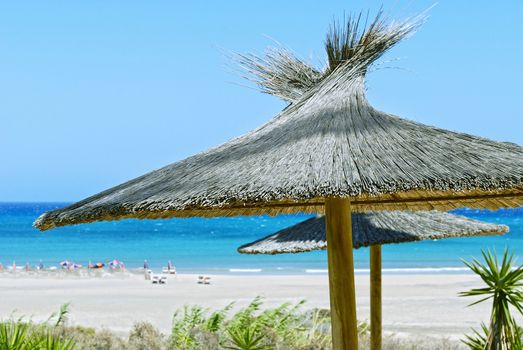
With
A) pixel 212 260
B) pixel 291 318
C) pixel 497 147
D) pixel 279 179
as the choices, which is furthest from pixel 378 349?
pixel 212 260

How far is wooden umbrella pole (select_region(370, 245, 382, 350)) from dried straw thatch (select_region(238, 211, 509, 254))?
677 mm

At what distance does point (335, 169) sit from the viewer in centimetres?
327

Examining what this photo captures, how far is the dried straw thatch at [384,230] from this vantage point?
6301 millimetres

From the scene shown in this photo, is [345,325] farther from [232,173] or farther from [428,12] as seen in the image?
[428,12]

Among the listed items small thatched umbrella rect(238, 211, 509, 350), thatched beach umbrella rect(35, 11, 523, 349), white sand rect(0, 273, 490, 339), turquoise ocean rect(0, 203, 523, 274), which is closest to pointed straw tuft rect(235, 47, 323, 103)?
thatched beach umbrella rect(35, 11, 523, 349)

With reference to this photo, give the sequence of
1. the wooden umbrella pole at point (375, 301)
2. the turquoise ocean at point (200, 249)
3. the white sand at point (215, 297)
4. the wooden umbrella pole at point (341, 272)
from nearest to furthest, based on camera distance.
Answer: the wooden umbrella pole at point (341, 272)
the wooden umbrella pole at point (375, 301)
the white sand at point (215, 297)
the turquoise ocean at point (200, 249)

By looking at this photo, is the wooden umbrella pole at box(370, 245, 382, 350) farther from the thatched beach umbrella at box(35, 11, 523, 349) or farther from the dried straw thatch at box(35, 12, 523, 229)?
the dried straw thatch at box(35, 12, 523, 229)

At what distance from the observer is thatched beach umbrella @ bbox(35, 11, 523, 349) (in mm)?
3195

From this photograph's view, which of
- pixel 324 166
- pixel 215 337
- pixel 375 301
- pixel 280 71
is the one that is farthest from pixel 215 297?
pixel 324 166

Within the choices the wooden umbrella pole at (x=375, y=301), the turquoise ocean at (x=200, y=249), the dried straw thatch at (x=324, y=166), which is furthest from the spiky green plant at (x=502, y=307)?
the turquoise ocean at (x=200, y=249)

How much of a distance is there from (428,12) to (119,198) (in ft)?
8.05

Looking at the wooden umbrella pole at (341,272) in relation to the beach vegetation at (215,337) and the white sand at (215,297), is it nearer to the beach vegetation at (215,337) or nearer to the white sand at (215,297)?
the beach vegetation at (215,337)

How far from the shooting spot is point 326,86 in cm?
459

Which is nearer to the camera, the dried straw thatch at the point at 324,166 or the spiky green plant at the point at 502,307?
the dried straw thatch at the point at 324,166
